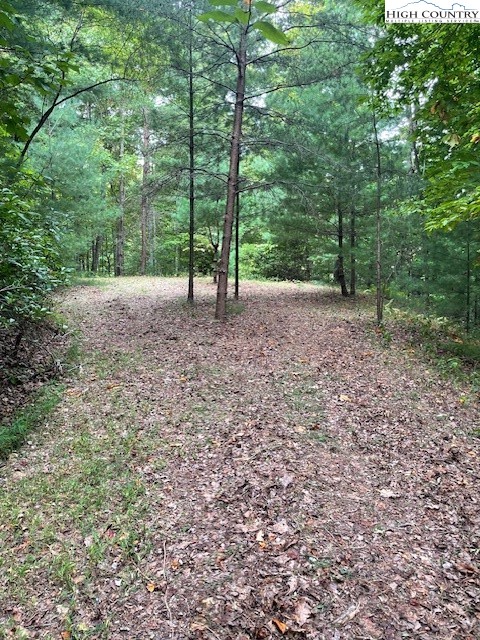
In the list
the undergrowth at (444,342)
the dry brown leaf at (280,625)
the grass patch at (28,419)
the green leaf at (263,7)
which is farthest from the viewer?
the undergrowth at (444,342)

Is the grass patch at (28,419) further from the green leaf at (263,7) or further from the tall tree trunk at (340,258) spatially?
the tall tree trunk at (340,258)

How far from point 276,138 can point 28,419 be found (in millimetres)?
8234

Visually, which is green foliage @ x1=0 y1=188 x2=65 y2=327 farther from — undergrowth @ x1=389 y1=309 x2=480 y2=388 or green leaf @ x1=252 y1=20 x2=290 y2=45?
undergrowth @ x1=389 y1=309 x2=480 y2=388

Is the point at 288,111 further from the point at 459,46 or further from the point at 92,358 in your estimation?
the point at 92,358

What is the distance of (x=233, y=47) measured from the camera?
8.14m

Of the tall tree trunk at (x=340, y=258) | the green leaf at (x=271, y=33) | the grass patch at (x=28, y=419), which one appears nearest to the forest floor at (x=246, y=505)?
the grass patch at (x=28, y=419)

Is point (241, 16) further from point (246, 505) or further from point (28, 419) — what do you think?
point (28, 419)

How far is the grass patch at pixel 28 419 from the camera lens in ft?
Answer: 14.9

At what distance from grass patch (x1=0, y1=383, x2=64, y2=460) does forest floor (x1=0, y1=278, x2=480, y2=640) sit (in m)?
0.14

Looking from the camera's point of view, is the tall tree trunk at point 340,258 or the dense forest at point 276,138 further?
the tall tree trunk at point 340,258

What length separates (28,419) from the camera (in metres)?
4.96

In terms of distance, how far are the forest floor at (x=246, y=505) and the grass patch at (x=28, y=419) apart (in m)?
0.14

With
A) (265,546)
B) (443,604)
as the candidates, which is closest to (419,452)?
(443,604)

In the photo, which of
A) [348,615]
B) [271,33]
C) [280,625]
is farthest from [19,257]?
[348,615]
